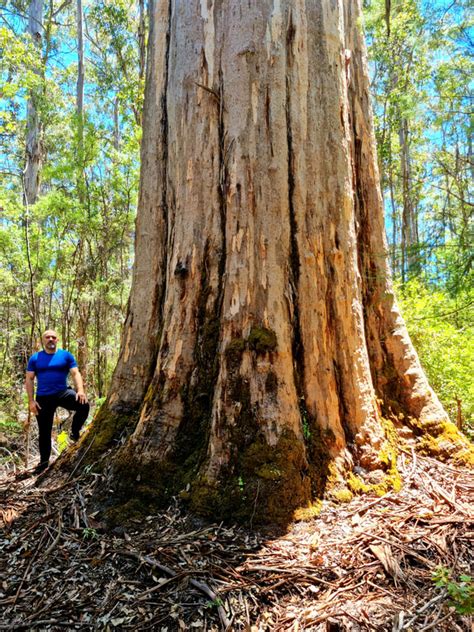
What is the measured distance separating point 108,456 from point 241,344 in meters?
1.32

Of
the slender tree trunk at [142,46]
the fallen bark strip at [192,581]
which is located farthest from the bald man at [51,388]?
the slender tree trunk at [142,46]

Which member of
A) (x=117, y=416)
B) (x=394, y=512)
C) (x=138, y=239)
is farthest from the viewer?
(x=138, y=239)

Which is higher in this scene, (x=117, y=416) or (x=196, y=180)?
(x=196, y=180)

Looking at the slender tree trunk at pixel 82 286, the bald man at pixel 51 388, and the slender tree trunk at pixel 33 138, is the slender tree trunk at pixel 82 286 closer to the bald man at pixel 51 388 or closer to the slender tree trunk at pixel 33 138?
the bald man at pixel 51 388

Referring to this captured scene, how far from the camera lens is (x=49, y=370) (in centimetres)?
459

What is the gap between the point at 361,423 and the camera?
9.96 feet

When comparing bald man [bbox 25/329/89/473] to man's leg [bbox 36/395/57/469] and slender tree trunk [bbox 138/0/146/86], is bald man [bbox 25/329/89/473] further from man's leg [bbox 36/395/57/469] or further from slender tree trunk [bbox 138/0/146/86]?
slender tree trunk [bbox 138/0/146/86]

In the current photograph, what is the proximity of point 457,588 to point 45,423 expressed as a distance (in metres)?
3.91

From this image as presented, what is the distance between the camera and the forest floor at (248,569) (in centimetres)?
191

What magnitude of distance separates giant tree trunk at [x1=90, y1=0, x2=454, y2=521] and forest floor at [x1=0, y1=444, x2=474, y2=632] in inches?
9.3

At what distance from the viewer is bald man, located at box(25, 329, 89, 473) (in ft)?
14.7

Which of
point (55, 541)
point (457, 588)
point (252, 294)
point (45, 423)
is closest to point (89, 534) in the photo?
point (55, 541)

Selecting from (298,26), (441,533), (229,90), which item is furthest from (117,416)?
(298,26)

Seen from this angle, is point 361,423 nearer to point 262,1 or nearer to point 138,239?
point 138,239
